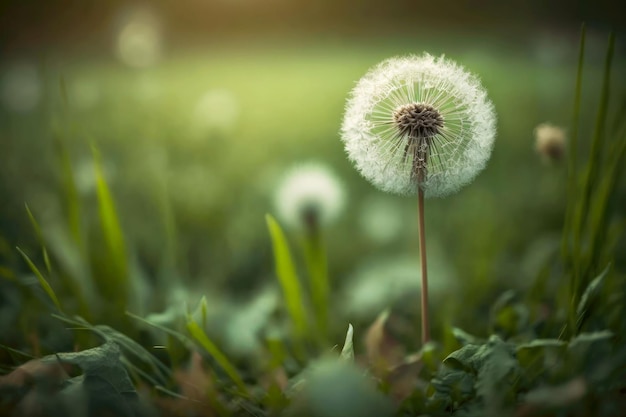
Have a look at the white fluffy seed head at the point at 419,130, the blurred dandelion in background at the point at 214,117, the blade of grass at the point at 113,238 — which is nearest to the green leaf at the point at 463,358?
the white fluffy seed head at the point at 419,130

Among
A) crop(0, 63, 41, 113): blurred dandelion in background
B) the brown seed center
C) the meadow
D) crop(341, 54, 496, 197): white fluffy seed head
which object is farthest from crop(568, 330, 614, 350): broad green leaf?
crop(0, 63, 41, 113): blurred dandelion in background

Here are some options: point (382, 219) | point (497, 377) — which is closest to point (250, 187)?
point (382, 219)

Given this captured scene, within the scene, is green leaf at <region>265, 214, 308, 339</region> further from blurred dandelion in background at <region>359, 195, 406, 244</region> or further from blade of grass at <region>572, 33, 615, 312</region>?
blurred dandelion in background at <region>359, 195, 406, 244</region>

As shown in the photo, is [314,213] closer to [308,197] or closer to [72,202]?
[308,197]

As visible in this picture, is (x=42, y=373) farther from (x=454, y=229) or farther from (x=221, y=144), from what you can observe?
(x=221, y=144)

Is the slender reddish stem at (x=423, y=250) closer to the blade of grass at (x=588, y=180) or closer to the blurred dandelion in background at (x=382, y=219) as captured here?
the blade of grass at (x=588, y=180)

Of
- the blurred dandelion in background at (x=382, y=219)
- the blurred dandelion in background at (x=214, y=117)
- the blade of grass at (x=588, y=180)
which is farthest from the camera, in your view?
the blurred dandelion in background at (x=214, y=117)
